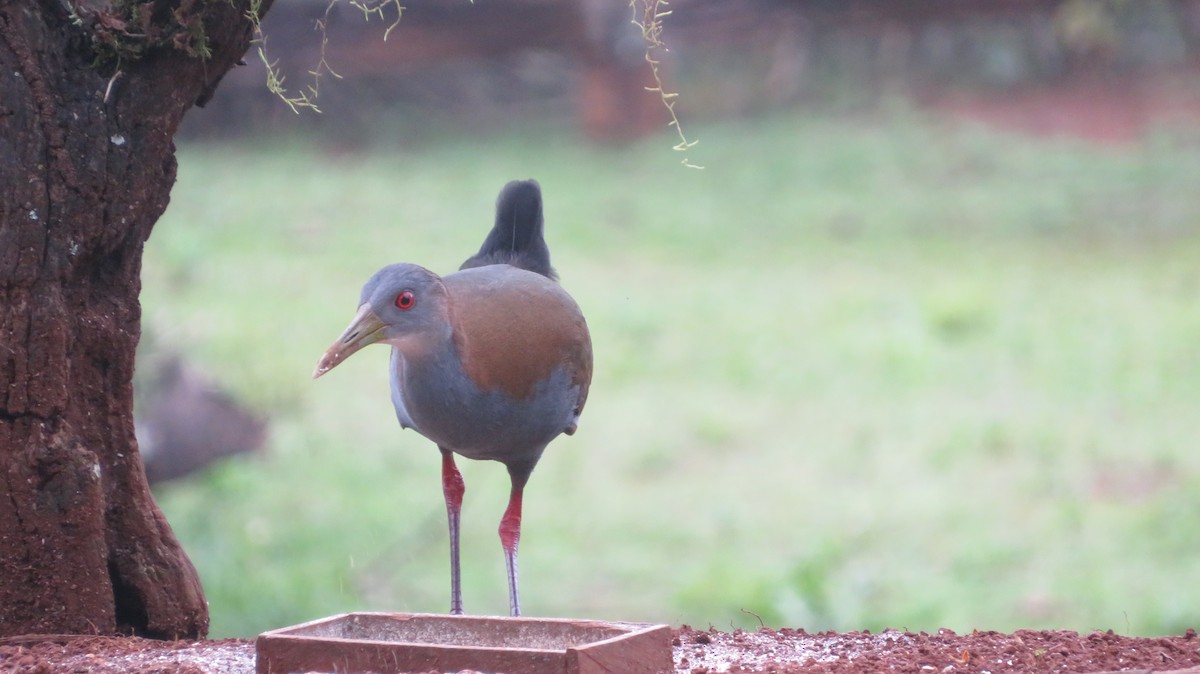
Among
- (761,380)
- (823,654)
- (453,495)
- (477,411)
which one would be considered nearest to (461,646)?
(477,411)

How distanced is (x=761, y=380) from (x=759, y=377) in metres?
0.04

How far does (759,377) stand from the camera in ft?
33.4

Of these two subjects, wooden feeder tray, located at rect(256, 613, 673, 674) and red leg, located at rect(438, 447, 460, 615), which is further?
red leg, located at rect(438, 447, 460, 615)

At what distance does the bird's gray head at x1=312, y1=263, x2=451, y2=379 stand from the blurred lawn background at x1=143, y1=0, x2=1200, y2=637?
3.67 metres

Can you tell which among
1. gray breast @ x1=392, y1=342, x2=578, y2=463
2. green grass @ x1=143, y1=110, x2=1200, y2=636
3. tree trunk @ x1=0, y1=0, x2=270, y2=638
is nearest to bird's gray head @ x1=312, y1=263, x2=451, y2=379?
gray breast @ x1=392, y1=342, x2=578, y2=463

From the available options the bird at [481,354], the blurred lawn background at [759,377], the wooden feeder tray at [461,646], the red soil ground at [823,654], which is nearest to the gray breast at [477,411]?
the bird at [481,354]

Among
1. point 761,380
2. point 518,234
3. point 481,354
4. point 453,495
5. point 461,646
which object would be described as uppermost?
point 761,380

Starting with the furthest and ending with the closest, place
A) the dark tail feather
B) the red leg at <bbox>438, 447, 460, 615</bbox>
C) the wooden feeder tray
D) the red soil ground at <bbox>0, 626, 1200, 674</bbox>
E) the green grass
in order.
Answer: the green grass → the dark tail feather → the red leg at <bbox>438, 447, 460, 615</bbox> → the red soil ground at <bbox>0, 626, 1200, 674</bbox> → the wooden feeder tray

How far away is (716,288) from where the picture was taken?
1125 centimetres

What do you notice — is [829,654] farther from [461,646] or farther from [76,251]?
[76,251]

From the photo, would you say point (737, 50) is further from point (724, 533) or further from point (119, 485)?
point (119, 485)

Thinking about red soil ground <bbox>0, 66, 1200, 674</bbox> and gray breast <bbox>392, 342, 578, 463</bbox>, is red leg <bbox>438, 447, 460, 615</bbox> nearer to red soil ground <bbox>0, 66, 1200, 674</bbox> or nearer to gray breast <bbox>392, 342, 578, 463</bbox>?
gray breast <bbox>392, 342, 578, 463</bbox>

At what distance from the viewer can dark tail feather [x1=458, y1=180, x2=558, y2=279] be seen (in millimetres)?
4543

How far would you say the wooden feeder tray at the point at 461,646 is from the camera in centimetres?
306
